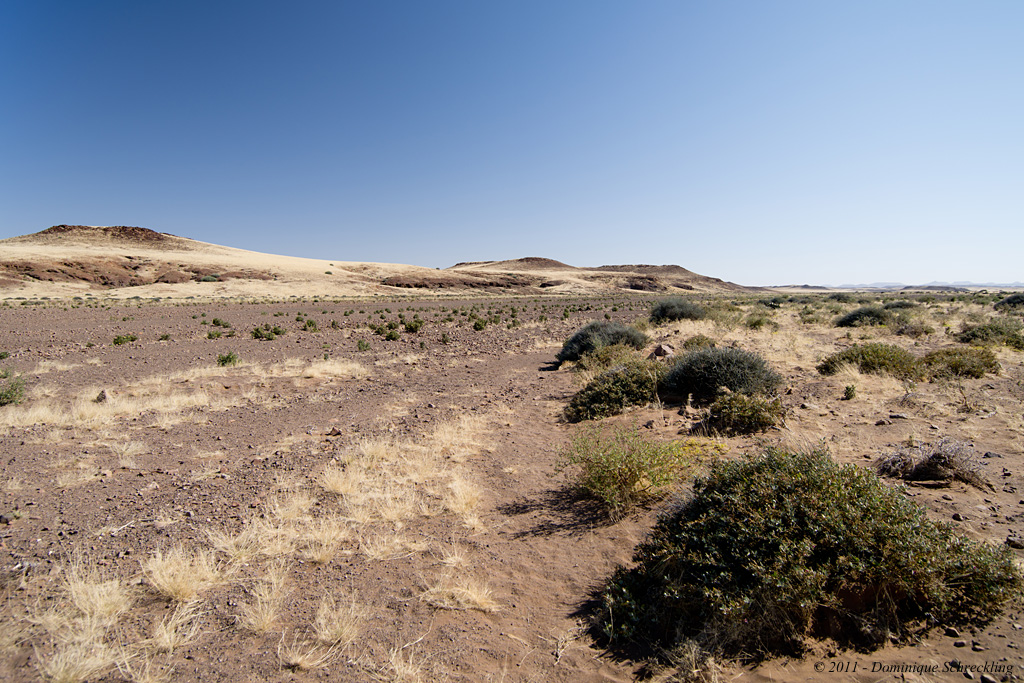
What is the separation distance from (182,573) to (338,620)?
151 cm

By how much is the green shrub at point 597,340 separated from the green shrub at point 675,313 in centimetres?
765

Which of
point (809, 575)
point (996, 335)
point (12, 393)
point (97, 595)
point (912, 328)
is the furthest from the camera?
point (912, 328)

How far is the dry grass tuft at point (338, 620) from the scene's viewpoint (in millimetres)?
3217

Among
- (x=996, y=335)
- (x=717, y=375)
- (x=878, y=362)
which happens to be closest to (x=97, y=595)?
(x=717, y=375)

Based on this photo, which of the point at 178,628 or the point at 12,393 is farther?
the point at 12,393

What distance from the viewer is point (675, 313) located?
23.5 meters

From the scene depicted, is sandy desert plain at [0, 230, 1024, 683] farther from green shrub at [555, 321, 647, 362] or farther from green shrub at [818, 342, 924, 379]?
green shrub at [555, 321, 647, 362]

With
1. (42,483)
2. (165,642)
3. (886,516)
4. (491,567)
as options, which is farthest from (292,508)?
(886,516)

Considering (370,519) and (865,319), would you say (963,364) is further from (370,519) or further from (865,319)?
(865,319)

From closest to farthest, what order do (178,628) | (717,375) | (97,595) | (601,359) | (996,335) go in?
(178,628) → (97,595) → (717,375) → (996,335) → (601,359)

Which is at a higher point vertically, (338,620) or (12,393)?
(12,393)

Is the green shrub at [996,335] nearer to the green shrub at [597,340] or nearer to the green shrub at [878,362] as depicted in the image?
the green shrub at [878,362]

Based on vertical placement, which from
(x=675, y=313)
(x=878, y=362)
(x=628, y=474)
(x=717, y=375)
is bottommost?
(x=628, y=474)

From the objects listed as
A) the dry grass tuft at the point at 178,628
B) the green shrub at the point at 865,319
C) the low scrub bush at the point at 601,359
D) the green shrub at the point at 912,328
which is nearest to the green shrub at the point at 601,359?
the low scrub bush at the point at 601,359
